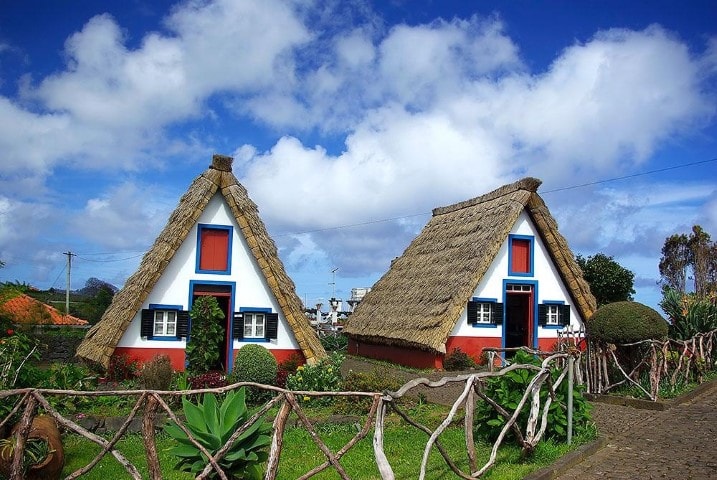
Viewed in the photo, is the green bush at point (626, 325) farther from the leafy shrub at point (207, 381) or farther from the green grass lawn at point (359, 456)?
the leafy shrub at point (207, 381)

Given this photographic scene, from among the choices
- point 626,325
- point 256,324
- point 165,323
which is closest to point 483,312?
point 626,325

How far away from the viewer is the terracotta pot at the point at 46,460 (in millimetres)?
7030

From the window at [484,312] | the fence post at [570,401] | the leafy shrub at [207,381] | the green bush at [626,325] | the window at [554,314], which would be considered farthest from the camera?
the window at [554,314]

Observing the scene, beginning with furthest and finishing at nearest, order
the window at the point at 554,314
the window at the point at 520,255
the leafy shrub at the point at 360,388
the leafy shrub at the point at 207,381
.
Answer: the window at the point at 554,314 < the window at the point at 520,255 < the leafy shrub at the point at 207,381 < the leafy shrub at the point at 360,388

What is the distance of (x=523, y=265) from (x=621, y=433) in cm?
1076

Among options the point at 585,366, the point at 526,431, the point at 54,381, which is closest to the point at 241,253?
the point at 54,381

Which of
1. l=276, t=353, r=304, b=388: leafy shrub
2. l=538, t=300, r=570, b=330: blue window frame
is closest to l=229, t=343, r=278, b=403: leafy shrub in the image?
l=276, t=353, r=304, b=388: leafy shrub

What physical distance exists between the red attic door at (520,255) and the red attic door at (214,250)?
30.3 ft

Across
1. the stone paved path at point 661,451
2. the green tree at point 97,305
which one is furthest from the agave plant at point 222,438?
the green tree at point 97,305

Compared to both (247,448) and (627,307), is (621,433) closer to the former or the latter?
(627,307)

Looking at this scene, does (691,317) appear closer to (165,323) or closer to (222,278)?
(222,278)

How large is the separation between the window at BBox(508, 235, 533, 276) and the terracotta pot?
15.1 metres

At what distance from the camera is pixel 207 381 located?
1272 cm

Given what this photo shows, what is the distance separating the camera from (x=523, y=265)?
2033cm
